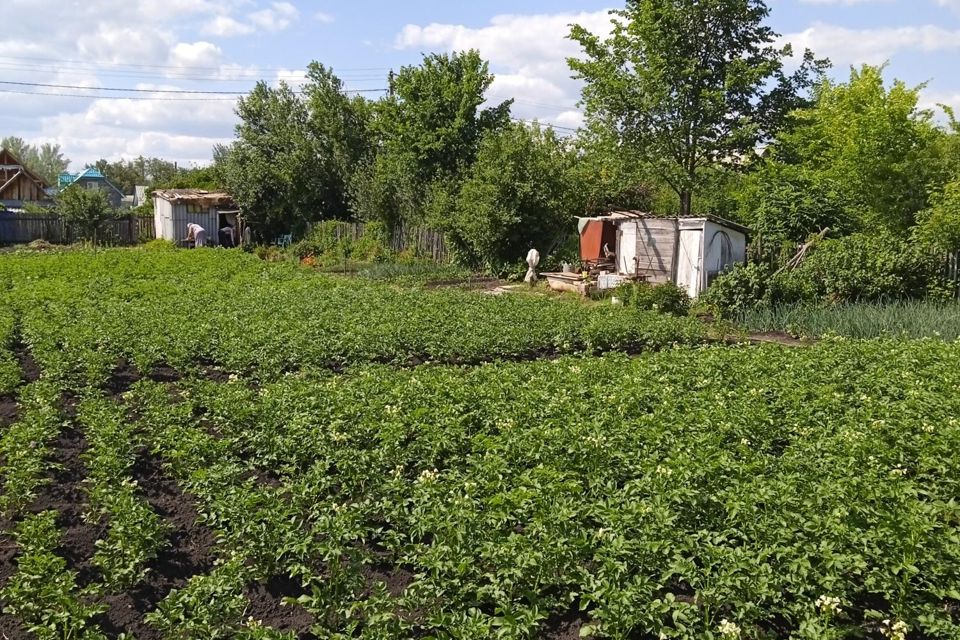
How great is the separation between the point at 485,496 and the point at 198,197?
1382 inches

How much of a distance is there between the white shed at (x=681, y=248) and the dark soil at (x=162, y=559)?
47.3ft

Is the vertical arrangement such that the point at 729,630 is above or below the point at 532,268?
below

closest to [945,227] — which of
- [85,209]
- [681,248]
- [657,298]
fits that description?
[681,248]

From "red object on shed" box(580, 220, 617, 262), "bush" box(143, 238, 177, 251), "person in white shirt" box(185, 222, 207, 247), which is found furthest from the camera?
"person in white shirt" box(185, 222, 207, 247)

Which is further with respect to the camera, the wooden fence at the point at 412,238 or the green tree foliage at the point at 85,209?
the green tree foliage at the point at 85,209

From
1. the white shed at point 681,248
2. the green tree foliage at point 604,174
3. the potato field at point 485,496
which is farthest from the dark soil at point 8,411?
the green tree foliage at point 604,174

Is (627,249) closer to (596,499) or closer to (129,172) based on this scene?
(596,499)

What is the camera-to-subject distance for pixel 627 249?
2125 centimetres

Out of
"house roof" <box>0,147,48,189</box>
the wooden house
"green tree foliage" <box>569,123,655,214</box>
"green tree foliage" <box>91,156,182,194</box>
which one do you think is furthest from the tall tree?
"green tree foliage" <box>91,156,182,194</box>

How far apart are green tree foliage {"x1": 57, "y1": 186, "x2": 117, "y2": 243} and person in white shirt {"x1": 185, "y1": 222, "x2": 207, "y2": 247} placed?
14.9ft

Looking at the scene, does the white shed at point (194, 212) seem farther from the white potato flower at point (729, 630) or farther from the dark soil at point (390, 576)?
the white potato flower at point (729, 630)

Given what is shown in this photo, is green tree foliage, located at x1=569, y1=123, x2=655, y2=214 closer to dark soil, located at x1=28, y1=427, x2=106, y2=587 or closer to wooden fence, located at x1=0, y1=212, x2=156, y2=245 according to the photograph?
dark soil, located at x1=28, y1=427, x2=106, y2=587

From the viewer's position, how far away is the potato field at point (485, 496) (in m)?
4.31

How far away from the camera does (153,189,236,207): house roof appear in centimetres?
3656
